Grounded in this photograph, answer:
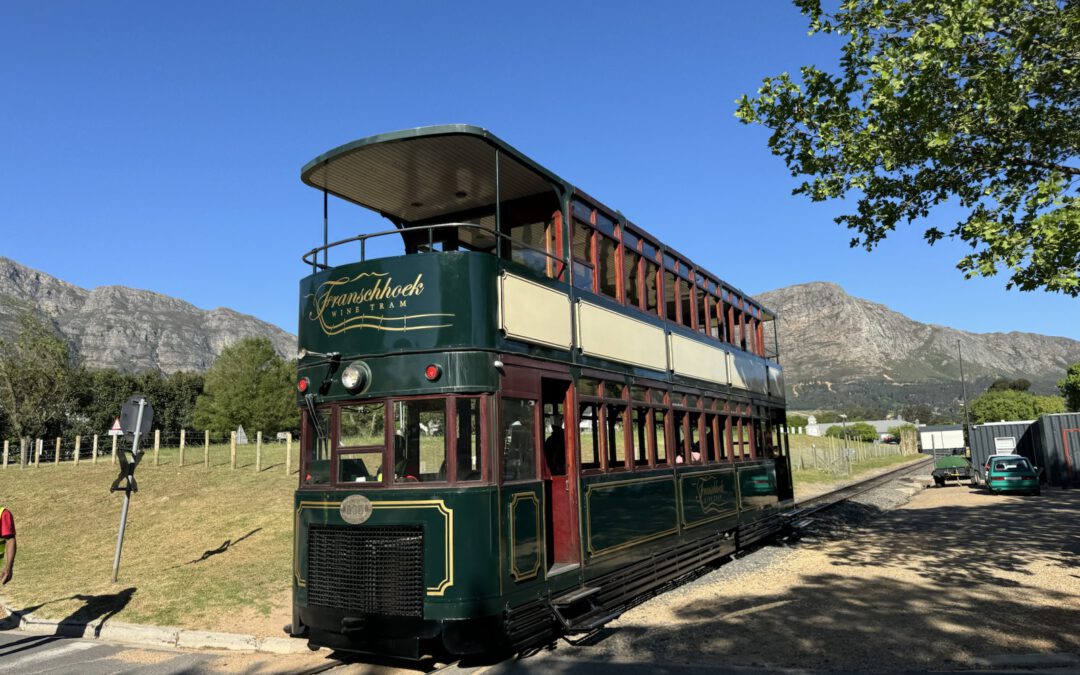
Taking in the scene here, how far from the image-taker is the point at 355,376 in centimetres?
723

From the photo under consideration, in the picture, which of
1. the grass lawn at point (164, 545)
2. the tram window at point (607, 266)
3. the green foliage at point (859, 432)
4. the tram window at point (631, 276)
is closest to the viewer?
the tram window at point (607, 266)

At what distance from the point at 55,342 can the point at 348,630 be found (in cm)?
5474

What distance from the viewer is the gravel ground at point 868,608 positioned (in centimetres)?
687

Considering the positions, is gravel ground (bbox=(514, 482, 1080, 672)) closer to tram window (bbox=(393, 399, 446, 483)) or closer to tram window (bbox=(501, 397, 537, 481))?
tram window (bbox=(501, 397, 537, 481))

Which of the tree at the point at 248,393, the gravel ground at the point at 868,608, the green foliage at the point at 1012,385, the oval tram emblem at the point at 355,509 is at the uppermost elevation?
the green foliage at the point at 1012,385

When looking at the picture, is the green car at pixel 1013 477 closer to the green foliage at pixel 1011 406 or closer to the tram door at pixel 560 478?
the tram door at pixel 560 478

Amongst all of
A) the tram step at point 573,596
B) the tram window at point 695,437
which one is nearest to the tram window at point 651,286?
the tram window at point 695,437

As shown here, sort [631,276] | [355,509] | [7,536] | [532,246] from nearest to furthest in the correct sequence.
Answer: [355,509] → [7,536] → [532,246] → [631,276]

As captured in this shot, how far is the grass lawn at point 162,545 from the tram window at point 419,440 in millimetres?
3455

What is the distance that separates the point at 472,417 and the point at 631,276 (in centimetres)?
413

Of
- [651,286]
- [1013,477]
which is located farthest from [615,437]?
[1013,477]

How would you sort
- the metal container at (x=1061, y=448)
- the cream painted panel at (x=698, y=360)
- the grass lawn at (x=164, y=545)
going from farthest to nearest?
the metal container at (x=1061, y=448) < the cream painted panel at (x=698, y=360) < the grass lawn at (x=164, y=545)

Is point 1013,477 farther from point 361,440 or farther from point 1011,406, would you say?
point 1011,406

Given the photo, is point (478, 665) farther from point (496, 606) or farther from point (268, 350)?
point (268, 350)
